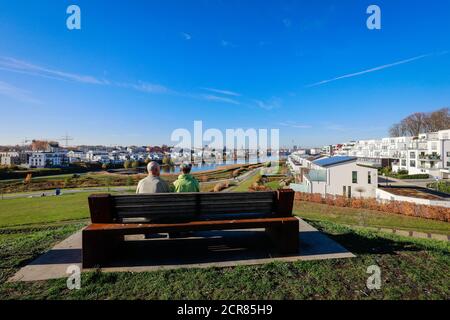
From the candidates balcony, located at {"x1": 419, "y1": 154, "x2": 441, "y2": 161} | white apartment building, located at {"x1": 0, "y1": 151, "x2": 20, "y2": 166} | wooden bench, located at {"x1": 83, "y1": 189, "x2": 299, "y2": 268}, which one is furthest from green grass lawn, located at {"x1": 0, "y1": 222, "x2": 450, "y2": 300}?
white apartment building, located at {"x1": 0, "y1": 151, "x2": 20, "y2": 166}

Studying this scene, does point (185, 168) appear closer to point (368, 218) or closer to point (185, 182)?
point (185, 182)

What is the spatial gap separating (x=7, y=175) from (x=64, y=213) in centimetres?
5302

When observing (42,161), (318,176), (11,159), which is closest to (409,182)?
(318,176)

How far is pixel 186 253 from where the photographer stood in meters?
4.33

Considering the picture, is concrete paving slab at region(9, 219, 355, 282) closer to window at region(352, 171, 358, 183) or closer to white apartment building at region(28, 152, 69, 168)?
window at region(352, 171, 358, 183)

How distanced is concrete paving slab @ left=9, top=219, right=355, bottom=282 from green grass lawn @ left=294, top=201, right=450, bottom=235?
1021cm

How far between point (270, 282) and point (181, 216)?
1734 mm

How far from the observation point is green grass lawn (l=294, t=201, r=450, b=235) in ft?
50.3

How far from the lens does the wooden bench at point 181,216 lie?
12.4 feet

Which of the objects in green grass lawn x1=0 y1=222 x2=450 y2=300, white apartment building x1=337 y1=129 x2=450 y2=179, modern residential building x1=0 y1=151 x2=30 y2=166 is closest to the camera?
green grass lawn x1=0 y1=222 x2=450 y2=300

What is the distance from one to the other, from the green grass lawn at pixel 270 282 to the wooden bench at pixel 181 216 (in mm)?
499

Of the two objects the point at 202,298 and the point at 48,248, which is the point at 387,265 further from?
the point at 48,248

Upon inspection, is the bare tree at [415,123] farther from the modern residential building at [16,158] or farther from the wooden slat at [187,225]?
the modern residential building at [16,158]
